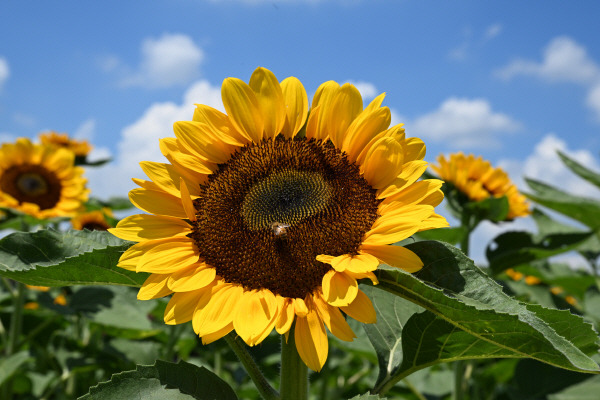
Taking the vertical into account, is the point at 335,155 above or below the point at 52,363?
below

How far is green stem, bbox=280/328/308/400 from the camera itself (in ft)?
5.08

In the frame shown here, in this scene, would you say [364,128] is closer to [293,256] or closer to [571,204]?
[293,256]

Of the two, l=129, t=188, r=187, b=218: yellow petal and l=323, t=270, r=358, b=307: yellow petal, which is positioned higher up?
l=129, t=188, r=187, b=218: yellow petal

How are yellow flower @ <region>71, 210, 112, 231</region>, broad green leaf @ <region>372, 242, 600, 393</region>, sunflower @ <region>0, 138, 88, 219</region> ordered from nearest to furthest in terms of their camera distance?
broad green leaf @ <region>372, 242, 600, 393</region>
sunflower @ <region>0, 138, 88, 219</region>
yellow flower @ <region>71, 210, 112, 231</region>

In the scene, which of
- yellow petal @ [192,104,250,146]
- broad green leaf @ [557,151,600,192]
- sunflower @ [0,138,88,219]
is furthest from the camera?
sunflower @ [0,138,88,219]

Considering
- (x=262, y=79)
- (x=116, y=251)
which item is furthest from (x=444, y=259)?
(x=116, y=251)

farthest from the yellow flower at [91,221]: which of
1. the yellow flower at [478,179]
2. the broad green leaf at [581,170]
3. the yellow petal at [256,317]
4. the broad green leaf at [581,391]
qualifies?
the yellow petal at [256,317]

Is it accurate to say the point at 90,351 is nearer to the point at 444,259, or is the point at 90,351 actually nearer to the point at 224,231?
the point at 224,231

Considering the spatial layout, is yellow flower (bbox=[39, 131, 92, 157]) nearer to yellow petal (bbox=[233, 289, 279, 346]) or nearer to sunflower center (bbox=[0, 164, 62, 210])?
sunflower center (bbox=[0, 164, 62, 210])

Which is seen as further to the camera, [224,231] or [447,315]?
[224,231]

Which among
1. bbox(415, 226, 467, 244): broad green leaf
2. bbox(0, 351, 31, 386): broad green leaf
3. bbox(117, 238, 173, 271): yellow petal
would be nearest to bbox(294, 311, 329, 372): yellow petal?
bbox(117, 238, 173, 271): yellow petal

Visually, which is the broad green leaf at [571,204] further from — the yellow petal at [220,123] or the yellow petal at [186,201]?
the yellow petal at [186,201]

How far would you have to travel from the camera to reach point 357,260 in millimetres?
1371

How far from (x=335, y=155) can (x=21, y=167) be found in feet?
14.3
